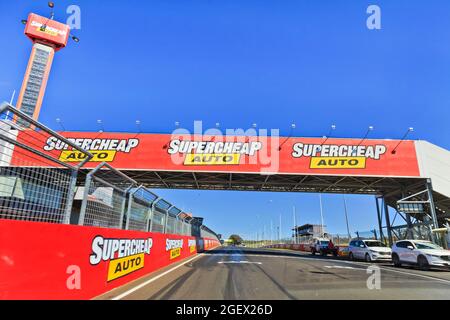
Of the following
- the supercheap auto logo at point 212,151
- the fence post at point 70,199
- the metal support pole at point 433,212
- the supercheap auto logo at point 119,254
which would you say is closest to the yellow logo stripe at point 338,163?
the supercheap auto logo at point 212,151

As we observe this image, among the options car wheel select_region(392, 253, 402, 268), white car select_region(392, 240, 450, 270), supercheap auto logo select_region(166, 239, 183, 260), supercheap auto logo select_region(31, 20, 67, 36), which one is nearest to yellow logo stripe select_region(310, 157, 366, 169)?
white car select_region(392, 240, 450, 270)

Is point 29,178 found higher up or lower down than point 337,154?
lower down

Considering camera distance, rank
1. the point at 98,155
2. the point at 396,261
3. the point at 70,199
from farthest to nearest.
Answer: the point at 98,155
the point at 396,261
the point at 70,199

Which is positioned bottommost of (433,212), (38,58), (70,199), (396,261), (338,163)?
(396,261)

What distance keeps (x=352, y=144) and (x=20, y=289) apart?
76.7ft

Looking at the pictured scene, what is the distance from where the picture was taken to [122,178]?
7.77 meters

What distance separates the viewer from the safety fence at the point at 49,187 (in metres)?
3.83

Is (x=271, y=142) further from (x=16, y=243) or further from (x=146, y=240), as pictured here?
(x=16, y=243)

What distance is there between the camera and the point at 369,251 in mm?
19141

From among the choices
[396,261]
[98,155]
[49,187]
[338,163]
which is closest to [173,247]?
[49,187]

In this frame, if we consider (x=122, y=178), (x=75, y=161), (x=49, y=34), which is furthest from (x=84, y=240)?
(x=49, y=34)

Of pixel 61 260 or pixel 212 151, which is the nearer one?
pixel 61 260

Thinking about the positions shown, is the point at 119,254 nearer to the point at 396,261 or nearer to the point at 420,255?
the point at 420,255

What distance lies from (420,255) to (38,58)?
8783 centimetres
